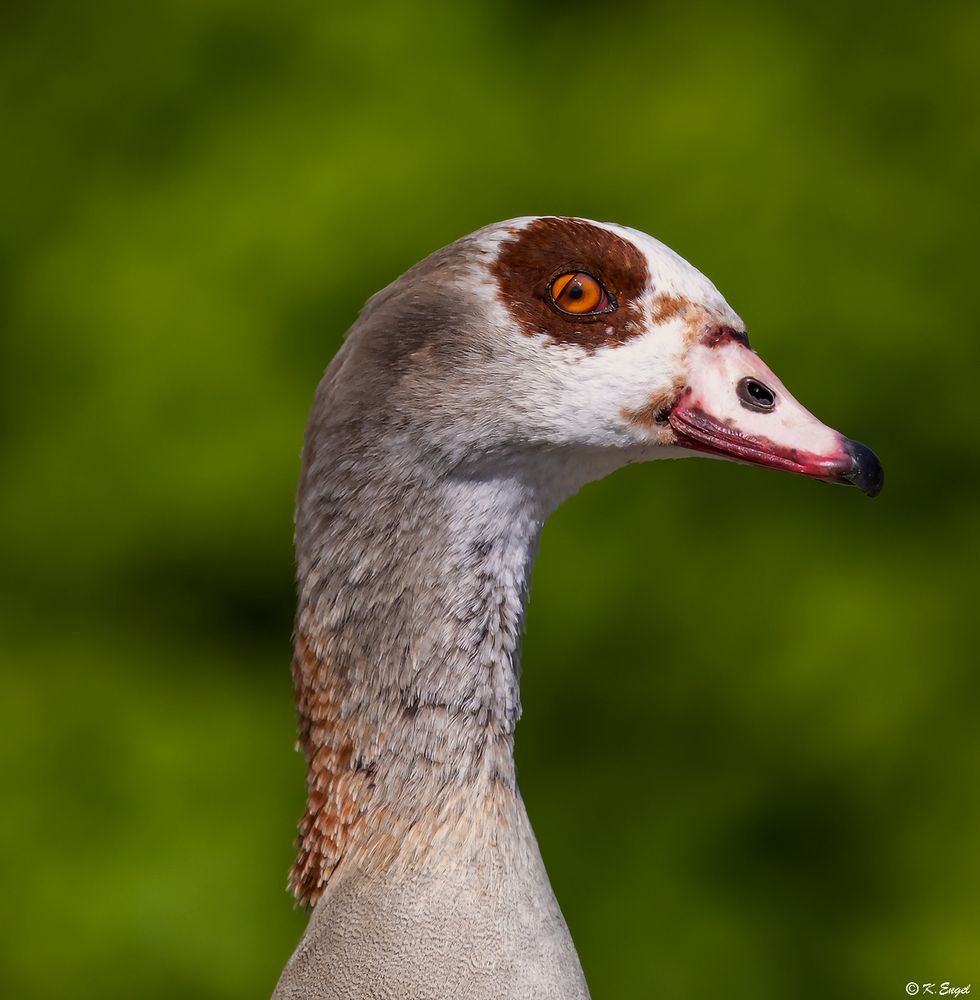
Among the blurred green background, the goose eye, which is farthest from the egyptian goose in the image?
the blurred green background

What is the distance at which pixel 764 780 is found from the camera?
1.58 m

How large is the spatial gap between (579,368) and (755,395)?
0.10 meters

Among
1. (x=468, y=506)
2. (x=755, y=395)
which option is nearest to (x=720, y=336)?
(x=755, y=395)

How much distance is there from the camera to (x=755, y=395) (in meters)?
0.78

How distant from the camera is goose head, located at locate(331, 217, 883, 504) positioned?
2.50 ft

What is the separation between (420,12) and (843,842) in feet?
3.48

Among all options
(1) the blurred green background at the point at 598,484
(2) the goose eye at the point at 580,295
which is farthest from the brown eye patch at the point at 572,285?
(1) the blurred green background at the point at 598,484

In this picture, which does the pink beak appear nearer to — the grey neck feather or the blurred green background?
the grey neck feather

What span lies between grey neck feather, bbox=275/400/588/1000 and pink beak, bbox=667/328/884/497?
0.08 meters

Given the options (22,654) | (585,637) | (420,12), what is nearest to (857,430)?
(585,637)

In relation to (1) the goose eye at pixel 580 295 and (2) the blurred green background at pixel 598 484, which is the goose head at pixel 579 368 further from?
(2) the blurred green background at pixel 598 484

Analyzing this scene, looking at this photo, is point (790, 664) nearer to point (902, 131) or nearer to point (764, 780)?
point (764, 780)

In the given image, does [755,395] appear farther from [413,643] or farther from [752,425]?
[413,643]

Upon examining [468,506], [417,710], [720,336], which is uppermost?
[720,336]
